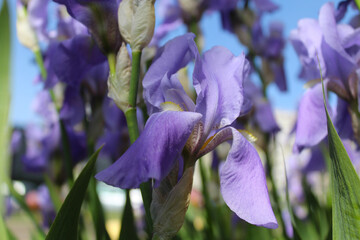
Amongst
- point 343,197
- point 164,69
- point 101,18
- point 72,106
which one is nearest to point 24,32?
point 72,106

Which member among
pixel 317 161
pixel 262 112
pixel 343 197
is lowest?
pixel 317 161

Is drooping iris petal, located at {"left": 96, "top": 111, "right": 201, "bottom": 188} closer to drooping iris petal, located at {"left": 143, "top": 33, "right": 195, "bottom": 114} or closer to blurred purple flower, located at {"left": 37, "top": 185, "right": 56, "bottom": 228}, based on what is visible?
drooping iris petal, located at {"left": 143, "top": 33, "right": 195, "bottom": 114}

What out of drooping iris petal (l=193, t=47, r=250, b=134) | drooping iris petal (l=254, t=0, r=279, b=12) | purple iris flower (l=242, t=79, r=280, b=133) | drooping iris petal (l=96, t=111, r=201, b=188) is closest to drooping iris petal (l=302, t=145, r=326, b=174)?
purple iris flower (l=242, t=79, r=280, b=133)

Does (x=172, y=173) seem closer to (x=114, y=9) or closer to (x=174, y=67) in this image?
(x=174, y=67)

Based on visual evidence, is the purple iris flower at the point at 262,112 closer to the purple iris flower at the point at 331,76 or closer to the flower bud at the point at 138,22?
the purple iris flower at the point at 331,76

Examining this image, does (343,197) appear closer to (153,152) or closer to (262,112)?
(153,152)

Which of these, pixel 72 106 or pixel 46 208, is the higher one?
pixel 72 106
